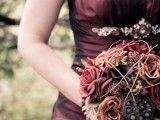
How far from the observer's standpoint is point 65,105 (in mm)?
2266

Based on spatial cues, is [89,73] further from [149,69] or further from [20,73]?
[20,73]

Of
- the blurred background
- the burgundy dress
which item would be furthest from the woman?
the blurred background

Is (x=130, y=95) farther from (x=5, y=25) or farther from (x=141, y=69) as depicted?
(x=5, y=25)

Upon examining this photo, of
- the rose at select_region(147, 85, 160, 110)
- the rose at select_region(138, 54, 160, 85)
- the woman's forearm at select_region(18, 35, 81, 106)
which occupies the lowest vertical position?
the woman's forearm at select_region(18, 35, 81, 106)

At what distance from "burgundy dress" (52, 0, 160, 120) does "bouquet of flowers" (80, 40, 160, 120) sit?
130 millimetres

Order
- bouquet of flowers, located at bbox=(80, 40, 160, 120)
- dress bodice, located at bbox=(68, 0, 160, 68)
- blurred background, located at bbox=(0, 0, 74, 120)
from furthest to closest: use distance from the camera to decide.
Answer: blurred background, located at bbox=(0, 0, 74, 120), dress bodice, located at bbox=(68, 0, 160, 68), bouquet of flowers, located at bbox=(80, 40, 160, 120)

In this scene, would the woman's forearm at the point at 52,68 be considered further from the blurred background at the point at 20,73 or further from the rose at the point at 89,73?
the blurred background at the point at 20,73

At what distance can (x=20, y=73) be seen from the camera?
4.56m

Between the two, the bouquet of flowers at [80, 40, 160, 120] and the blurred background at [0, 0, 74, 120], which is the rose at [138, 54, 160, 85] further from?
the blurred background at [0, 0, 74, 120]

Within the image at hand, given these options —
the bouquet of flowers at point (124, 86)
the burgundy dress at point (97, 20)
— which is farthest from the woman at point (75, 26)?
the bouquet of flowers at point (124, 86)

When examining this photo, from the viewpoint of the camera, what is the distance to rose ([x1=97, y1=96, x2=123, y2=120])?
6.49ft

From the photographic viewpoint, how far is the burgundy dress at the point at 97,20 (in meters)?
2.10

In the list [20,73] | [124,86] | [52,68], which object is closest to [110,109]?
[124,86]

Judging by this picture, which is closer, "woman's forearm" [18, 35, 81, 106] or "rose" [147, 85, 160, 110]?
"rose" [147, 85, 160, 110]
